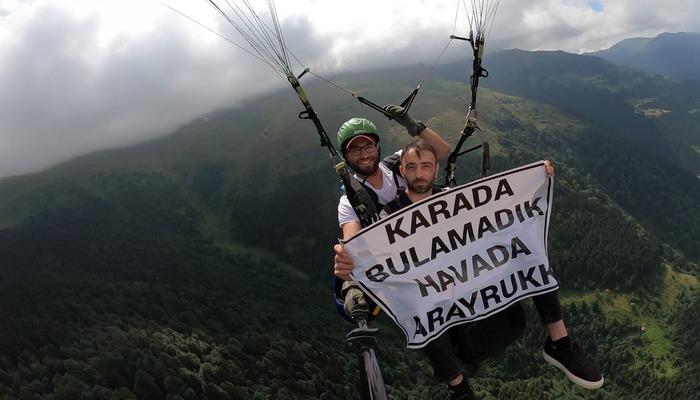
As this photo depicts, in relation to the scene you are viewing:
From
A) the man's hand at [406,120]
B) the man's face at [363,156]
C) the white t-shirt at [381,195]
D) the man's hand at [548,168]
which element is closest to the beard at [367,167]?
the man's face at [363,156]

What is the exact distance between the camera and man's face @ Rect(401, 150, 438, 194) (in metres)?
8.91

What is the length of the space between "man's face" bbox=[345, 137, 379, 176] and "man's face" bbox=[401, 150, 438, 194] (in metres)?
1.02

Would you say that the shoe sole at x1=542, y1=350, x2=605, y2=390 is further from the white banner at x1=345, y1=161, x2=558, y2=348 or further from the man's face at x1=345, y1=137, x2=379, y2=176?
the man's face at x1=345, y1=137, x2=379, y2=176

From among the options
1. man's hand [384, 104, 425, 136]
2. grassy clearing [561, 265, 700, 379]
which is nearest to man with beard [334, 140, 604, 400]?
man's hand [384, 104, 425, 136]

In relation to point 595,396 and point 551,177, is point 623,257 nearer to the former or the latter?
point 595,396

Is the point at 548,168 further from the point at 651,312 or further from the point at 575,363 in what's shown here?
the point at 651,312

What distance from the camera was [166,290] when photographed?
183m

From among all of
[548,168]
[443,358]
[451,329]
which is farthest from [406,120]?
[443,358]

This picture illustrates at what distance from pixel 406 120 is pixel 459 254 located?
11.7 feet

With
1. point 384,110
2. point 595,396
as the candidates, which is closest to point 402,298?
point 384,110

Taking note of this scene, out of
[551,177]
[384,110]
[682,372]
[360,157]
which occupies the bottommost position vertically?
[682,372]

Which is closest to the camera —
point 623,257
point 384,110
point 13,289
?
point 384,110

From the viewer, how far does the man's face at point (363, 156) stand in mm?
9977

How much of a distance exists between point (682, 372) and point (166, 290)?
7048 inches
